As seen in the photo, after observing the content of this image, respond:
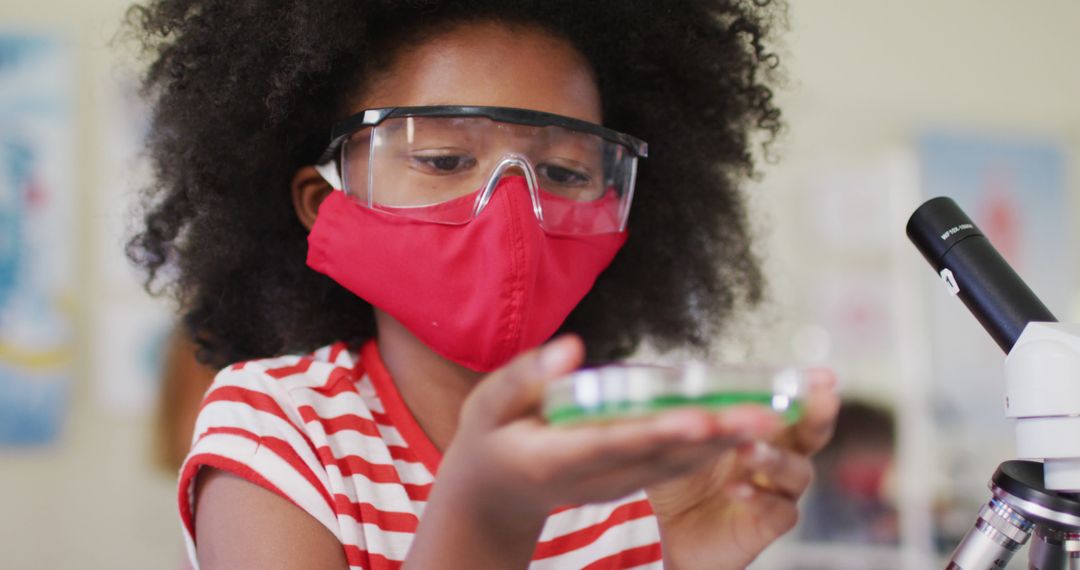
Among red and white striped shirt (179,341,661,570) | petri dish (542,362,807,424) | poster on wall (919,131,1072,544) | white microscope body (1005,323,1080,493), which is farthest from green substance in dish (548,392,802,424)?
poster on wall (919,131,1072,544)

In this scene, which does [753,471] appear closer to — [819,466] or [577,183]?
[577,183]

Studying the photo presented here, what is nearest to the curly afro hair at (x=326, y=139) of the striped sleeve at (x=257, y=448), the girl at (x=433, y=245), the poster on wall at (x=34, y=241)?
the girl at (x=433, y=245)

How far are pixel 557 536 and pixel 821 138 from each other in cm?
221

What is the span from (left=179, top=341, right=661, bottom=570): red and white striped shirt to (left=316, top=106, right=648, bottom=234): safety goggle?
178 millimetres

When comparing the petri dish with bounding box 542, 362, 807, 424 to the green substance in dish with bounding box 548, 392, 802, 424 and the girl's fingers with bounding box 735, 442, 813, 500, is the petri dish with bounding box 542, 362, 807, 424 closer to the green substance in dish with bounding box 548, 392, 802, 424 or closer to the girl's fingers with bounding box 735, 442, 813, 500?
the green substance in dish with bounding box 548, 392, 802, 424

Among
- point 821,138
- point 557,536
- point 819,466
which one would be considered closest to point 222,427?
point 557,536

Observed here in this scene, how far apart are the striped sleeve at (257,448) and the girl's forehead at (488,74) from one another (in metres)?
0.31

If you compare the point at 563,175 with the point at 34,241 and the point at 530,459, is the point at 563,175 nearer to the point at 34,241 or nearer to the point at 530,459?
the point at 530,459

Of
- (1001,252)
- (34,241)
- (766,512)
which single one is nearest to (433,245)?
(766,512)

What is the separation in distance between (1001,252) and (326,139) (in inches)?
103

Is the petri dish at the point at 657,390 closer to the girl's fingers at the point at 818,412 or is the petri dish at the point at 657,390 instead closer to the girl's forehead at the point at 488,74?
the girl's fingers at the point at 818,412

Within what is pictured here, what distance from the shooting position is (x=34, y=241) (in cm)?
218

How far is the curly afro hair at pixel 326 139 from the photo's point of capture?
1038 mm

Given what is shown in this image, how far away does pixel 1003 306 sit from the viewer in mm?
648
